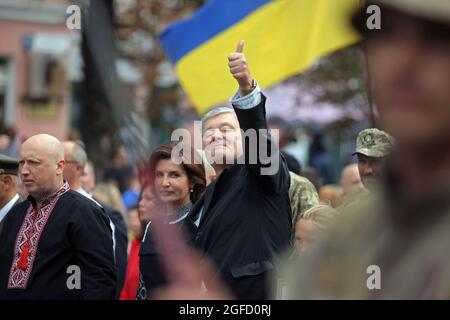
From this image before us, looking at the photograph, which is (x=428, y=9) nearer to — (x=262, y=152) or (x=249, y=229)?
(x=262, y=152)

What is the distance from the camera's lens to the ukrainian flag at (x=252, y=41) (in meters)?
7.48

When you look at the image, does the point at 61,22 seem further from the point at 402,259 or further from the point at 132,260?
the point at 402,259

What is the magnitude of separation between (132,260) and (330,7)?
7.35 feet

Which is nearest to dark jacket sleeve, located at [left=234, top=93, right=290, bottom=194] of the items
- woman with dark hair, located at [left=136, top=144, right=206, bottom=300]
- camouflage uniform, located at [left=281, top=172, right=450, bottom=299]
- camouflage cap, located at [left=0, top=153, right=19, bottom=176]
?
woman with dark hair, located at [left=136, top=144, right=206, bottom=300]

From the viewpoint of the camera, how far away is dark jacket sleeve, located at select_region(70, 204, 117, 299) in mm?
5109

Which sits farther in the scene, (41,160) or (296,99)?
(296,99)

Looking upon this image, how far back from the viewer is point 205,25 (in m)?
8.09

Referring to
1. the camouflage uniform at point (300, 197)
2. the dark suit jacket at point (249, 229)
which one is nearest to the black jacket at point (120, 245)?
the camouflage uniform at point (300, 197)

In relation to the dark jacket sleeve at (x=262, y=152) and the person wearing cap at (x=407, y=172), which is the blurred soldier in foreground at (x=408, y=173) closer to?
the person wearing cap at (x=407, y=172)

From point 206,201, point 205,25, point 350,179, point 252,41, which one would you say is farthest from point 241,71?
point 205,25

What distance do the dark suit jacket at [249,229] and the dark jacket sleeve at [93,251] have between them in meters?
1.08

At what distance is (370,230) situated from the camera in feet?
5.14
